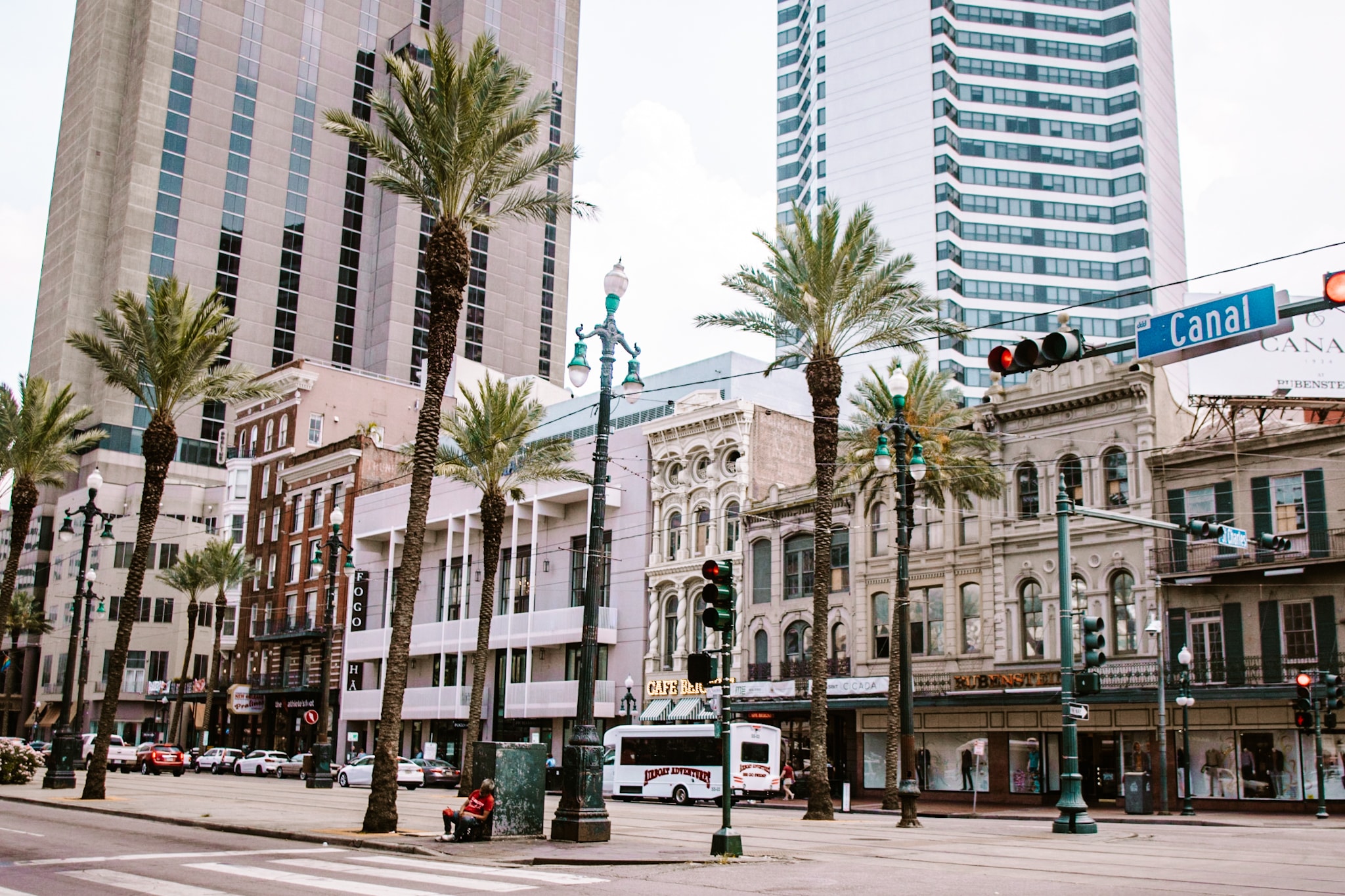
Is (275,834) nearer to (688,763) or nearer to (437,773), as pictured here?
(688,763)

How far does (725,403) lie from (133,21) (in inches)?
3602

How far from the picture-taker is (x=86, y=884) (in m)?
12.8

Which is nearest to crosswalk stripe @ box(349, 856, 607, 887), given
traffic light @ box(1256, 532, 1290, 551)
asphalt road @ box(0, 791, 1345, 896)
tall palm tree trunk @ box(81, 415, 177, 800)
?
asphalt road @ box(0, 791, 1345, 896)

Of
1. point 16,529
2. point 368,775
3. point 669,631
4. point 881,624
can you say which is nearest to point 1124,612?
point 881,624

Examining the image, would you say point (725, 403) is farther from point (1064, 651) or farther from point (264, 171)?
point (264, 171)

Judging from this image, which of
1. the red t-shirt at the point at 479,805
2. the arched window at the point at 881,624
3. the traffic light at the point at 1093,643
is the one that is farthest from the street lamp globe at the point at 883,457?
the arched window at the point at 881,624

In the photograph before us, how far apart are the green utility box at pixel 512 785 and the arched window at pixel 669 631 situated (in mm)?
32910

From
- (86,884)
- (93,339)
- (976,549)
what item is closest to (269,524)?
(93,339)

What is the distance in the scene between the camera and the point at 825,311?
32.9 metres

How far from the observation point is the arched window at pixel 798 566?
1914 inches

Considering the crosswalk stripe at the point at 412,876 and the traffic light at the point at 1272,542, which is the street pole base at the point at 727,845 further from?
the traffic light at the point at 1272,542

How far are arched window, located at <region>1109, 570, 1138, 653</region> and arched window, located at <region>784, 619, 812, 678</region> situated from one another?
12.6 meters

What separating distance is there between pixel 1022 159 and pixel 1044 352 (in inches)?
3746

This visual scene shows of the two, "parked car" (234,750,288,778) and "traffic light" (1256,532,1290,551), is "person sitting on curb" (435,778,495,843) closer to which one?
"traffic light" (1256,532,1290,551)
